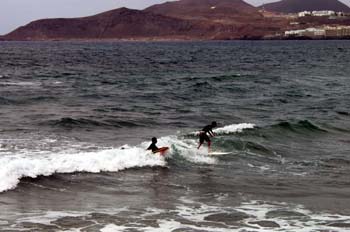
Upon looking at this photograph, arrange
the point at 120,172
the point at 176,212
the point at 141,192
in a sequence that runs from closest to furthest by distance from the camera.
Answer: the point at 176,212 < the point at 141,192 < the point at 120,172

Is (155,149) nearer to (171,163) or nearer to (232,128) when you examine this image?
(171,163)

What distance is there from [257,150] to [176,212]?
1006 cm

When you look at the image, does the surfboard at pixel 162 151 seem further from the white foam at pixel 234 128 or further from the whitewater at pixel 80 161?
the white foam at pixel 234 128

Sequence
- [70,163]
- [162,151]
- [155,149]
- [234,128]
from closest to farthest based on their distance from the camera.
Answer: [70,163]
[155,149]
[162,151]
[234,128]

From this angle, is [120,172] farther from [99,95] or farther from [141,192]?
[99,95]

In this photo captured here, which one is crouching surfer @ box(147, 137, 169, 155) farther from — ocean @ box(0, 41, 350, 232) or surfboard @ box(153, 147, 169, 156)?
ocean @ box(0, 41, 350, 232)

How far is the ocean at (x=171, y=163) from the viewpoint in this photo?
49.8 ft

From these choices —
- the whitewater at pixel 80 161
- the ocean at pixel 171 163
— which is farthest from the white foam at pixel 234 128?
the whitewater at pixel 80 161

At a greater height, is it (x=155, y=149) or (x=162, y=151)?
(x=155, y=149)

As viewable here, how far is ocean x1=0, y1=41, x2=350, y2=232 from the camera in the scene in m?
15.2

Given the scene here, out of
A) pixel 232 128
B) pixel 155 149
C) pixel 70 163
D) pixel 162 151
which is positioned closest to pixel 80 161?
pixel 70 163

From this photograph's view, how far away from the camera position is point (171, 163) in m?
22.1

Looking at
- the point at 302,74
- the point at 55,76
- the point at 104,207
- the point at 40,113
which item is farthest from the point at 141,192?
the point at 302,74

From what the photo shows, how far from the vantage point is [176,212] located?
51.3 ft
